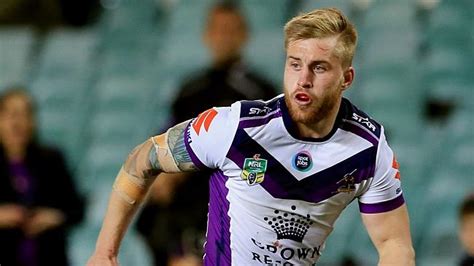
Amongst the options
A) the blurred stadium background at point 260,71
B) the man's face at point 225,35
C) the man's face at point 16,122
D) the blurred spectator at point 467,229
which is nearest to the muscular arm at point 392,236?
the blurred spectator at point 467,229

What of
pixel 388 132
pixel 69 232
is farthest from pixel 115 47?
pixel 388 132

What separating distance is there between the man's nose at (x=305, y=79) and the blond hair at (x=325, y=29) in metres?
0.11

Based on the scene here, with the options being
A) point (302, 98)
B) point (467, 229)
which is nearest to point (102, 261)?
point (302, 98)

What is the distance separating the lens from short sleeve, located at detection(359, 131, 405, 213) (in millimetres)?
3453

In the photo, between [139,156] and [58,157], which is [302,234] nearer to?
[139,156]

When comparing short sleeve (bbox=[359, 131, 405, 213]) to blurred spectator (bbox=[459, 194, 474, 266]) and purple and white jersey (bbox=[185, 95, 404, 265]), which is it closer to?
purple and white jersey (bbox=[185, 95, 404, 265])

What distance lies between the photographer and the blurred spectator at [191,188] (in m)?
6.47

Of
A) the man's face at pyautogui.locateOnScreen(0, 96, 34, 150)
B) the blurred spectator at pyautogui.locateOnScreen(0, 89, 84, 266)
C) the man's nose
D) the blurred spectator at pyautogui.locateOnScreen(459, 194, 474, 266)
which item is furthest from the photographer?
the man's face at pyautogui.locateOnScreen(0, 96, 34, 150)

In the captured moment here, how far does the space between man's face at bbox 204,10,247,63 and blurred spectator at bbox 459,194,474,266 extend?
182 centimetres

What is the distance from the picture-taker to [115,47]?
24.9 feet

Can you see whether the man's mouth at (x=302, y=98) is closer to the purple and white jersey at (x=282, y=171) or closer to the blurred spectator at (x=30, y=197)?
the purple and white jersey at (x=282, y=171)

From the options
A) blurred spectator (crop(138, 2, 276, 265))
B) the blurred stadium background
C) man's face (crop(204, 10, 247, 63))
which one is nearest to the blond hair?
blurred spectator (crop(138, 2, 276, 265))

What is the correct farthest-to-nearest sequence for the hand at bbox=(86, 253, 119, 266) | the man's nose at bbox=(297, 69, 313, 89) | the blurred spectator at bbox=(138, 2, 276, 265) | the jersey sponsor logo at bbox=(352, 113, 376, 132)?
the blurred spectator at bbox=(138, 2, 276, 265) < the jersey sponsor logo at bbox=(352, 113, 376, 132) < the hand at bbox=(86, 253, 119, 266) < the man's nose at bbox=(297, 69, 313, 89)

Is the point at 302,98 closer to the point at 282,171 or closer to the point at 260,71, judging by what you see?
the point at 282,171
